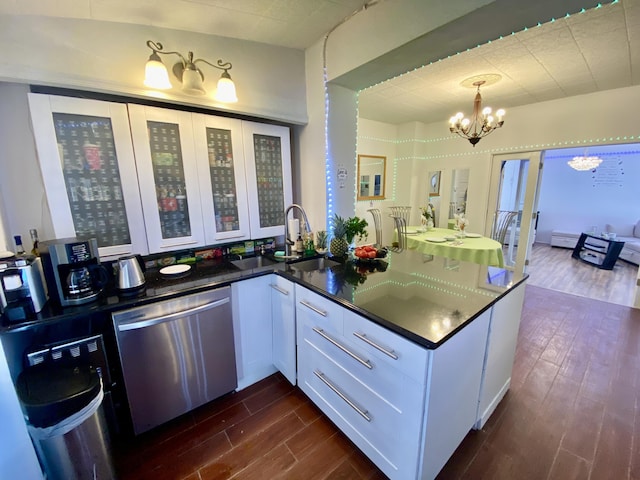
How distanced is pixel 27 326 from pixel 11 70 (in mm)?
1258

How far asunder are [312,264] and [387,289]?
71cm

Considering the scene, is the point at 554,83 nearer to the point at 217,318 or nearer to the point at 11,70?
the point at 217,318

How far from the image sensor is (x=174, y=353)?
1.52 metres

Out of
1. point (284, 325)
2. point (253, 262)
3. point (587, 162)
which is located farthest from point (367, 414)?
point (587, 162)

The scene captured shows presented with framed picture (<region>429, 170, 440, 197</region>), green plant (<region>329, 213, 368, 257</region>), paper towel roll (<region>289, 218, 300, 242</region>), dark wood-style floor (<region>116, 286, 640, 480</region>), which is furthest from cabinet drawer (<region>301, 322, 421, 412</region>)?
framed picture (<region>429, 170, 440, 197</region>)

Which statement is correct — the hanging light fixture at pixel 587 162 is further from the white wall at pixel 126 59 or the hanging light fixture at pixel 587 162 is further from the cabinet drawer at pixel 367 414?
the cabinet drawer at pixel 367 414

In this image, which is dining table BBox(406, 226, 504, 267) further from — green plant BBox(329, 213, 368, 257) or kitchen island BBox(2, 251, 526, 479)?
kitchen island BBox(2, 251, 526, 479)

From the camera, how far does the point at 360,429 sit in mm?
1354

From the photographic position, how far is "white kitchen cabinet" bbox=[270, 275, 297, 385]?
1741 mm

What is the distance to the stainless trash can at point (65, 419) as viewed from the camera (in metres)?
1.07

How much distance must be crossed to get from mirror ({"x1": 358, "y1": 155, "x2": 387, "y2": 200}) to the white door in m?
1.80

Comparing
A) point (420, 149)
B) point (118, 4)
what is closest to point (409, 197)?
point (420, 149)

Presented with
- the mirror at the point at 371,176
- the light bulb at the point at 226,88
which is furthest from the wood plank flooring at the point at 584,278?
the light bulb at the point at 226,88

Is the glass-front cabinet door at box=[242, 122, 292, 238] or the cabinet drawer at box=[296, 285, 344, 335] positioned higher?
the glass-front cabinet door at box=[242, 122, 292, 238]
